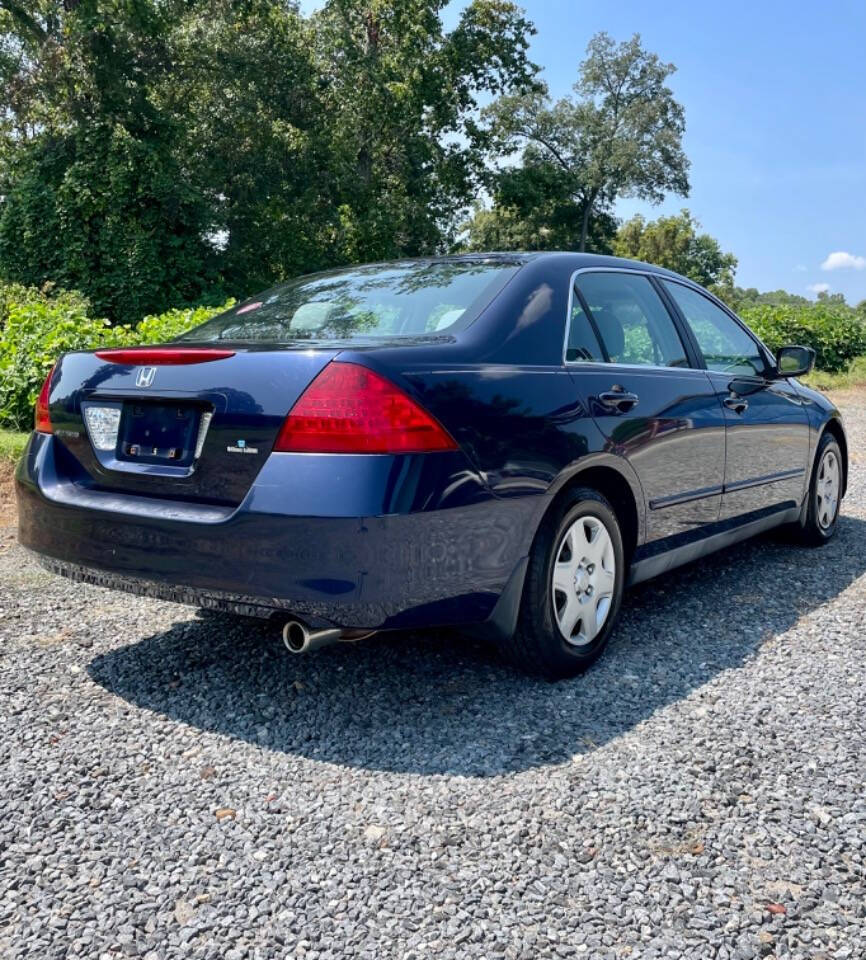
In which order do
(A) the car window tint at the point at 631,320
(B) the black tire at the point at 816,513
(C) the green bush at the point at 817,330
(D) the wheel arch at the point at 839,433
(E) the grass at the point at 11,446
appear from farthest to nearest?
1. (C) the green bush at the point at 817,330
2. (E) the grass at the point at 11,446
3. (D) the wheel arch at the point at 839,433
4. (B) the black tire at the point at 816,513
5. (A) the car window tint at the point at 631,320

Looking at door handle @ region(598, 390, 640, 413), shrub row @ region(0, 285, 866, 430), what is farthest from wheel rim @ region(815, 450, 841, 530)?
shrub row @ region(0, 285, 866, 430)

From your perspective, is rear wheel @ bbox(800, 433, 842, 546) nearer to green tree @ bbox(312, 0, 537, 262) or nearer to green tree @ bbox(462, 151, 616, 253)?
green tree @ bbox(312, 0, 537, 262)

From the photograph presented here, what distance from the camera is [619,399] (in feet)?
12.4

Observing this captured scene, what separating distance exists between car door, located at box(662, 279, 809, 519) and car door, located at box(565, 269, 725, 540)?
0.16 metres

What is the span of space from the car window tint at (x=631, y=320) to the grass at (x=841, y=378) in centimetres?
1604

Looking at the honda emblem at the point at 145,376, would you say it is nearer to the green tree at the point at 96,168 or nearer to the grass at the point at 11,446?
the grass at the point at 11,446

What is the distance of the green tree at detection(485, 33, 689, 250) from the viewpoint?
165ft

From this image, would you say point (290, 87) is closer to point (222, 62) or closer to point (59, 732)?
point (222, 62)

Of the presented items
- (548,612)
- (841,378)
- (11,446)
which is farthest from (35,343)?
(841,378)

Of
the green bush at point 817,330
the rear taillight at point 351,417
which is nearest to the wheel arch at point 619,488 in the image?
the rear taillight at point 351,417

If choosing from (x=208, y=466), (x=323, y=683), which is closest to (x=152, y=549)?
(x=208, y=466)

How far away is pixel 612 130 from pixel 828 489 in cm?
5004

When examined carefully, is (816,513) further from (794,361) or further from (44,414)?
(44,414)

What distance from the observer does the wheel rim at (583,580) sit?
3469mm
